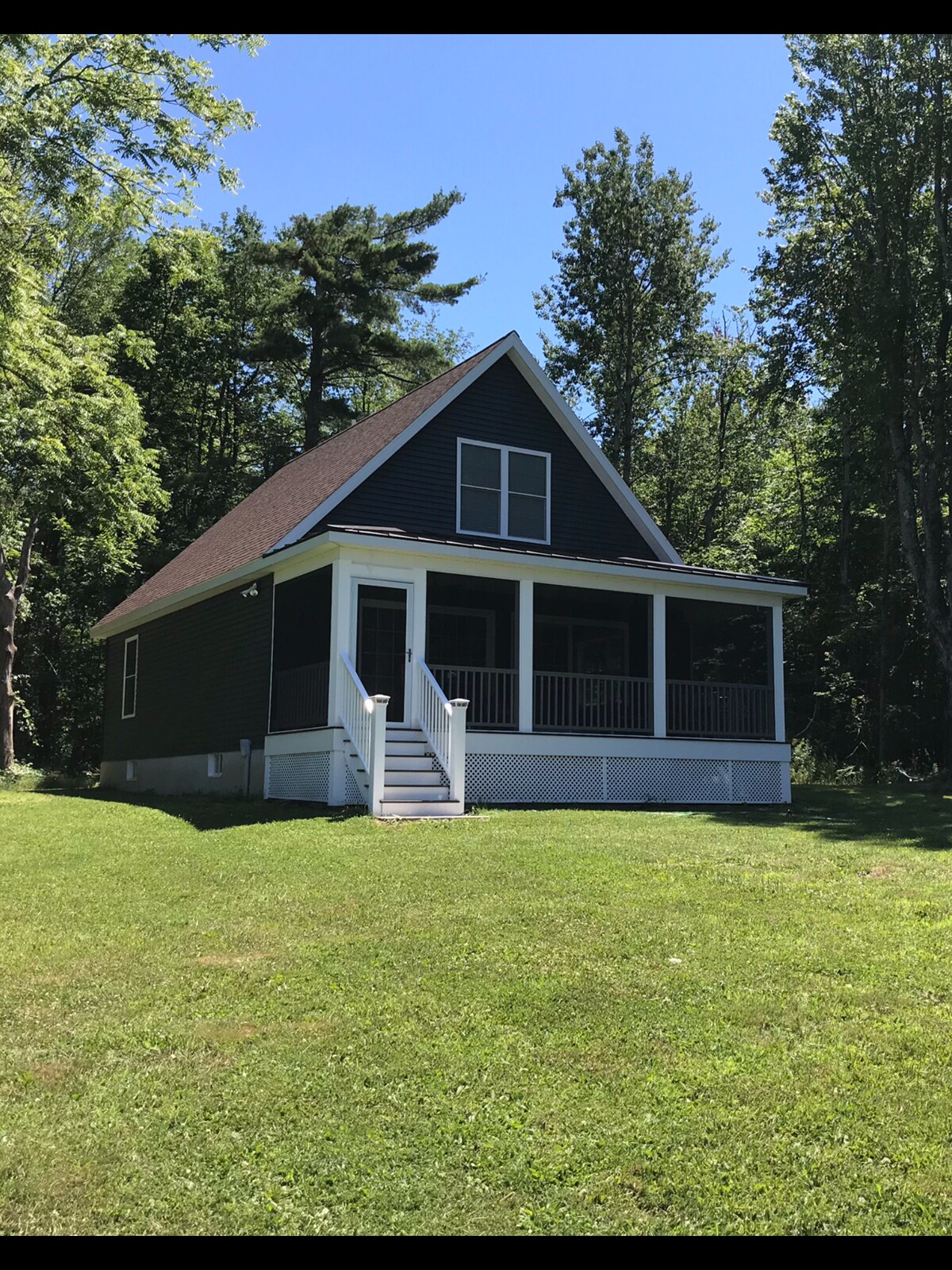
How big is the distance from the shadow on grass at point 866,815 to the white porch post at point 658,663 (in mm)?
1548

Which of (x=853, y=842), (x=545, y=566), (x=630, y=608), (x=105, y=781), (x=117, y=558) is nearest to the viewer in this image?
(x=853, y=842)

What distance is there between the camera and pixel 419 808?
43.0ft

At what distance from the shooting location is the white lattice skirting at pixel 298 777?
14.5 metres

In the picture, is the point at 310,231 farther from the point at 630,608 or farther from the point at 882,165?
the point at 630,608

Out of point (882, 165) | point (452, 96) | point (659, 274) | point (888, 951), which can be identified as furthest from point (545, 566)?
point (659, 274)

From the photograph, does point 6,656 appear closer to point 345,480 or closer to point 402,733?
point 345,480

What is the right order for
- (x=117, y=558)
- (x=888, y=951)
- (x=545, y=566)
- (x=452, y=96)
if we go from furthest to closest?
1. (x=117, y=558)
2. (x=545, y=566)
3. (x=452, y=96)
4. (x=888, y=951)

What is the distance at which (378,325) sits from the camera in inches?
1431

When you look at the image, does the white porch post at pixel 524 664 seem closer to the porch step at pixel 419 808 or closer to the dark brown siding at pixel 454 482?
the dark brown siding at pixel 454 482

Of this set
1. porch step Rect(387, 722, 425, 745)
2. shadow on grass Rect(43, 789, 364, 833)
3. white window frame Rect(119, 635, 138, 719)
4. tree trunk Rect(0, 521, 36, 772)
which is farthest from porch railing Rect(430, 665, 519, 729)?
tree trunk Rect(0, 521, 36, 772)

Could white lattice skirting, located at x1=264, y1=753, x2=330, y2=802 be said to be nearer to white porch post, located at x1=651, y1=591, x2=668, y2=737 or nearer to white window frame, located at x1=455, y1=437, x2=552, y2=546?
white window frame, located at x1=455, y1=437, x2=552, y2=546

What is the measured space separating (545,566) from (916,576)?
10286 millimetres

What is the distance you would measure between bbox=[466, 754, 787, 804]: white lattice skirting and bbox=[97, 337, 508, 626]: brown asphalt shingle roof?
4584 millimetres

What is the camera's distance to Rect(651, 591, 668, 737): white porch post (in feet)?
55.6
